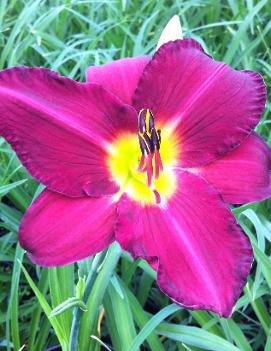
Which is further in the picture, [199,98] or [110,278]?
[110,278]

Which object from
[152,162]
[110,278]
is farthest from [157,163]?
[110,278]

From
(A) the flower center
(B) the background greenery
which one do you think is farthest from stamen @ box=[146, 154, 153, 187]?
(B) the background greenery

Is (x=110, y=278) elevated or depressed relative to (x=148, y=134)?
depressed

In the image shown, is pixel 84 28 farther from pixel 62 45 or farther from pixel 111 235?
pixel 111 235

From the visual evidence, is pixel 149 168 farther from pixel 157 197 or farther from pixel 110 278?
pixel 110 278

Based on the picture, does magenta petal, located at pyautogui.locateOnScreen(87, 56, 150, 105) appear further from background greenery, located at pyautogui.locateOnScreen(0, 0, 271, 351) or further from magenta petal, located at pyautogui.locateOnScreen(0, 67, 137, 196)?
background greenery, located at pyautogui.locateOnScreen(0, 0, 271, 351)

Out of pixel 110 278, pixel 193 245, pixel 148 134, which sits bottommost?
pixel 110 278

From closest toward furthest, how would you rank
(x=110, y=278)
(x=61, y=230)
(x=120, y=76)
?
(x=61, y=230), (x=120, y=76), (x=110, y=278)

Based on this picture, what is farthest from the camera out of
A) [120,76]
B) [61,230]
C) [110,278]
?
[110,278]

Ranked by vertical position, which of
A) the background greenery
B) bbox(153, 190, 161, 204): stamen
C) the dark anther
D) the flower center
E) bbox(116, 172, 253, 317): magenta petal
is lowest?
the background greenery
